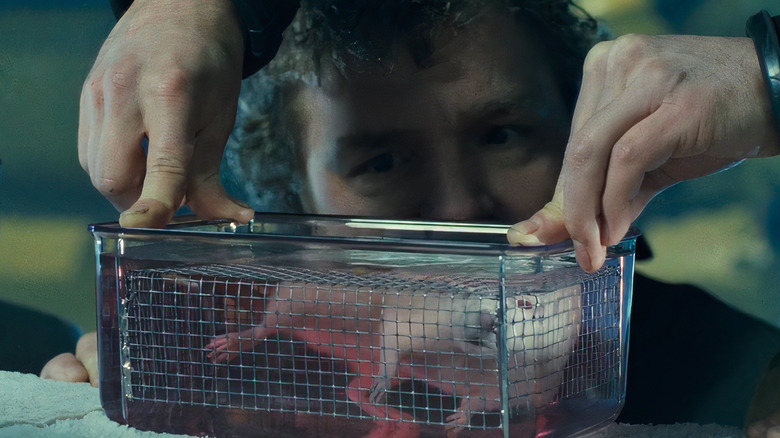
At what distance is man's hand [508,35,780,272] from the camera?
387 millimetres

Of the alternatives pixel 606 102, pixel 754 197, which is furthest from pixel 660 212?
pixel 606 102

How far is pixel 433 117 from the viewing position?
2.62 ft

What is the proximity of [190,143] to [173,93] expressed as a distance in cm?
4

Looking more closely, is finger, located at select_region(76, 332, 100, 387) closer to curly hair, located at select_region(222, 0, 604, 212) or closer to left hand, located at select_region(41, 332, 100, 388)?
left hand, located at select_region(41, 332, 100, 388)

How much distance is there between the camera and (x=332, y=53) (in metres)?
0.84

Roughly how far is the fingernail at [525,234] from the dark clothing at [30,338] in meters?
0.81

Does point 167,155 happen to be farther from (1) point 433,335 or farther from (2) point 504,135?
(2) point 504,135

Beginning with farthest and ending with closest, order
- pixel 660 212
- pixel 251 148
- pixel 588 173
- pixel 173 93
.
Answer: pixel 251 148 < pixel 660 212 < pixel 173 93 < pixel 588 173

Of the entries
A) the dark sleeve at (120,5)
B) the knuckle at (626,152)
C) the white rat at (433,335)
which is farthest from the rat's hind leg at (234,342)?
the dark sleeve at (120,5)

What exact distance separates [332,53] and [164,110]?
315 millimetres

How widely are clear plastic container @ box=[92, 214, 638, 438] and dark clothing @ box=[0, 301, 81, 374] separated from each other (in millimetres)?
613

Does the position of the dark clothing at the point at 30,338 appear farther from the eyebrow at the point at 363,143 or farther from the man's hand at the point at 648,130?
the man's hand at the point at 648,130

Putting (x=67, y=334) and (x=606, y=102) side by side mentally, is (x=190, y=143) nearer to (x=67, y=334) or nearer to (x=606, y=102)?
(x=606, y=102)

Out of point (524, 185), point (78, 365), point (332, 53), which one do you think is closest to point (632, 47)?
point (524, 185)
